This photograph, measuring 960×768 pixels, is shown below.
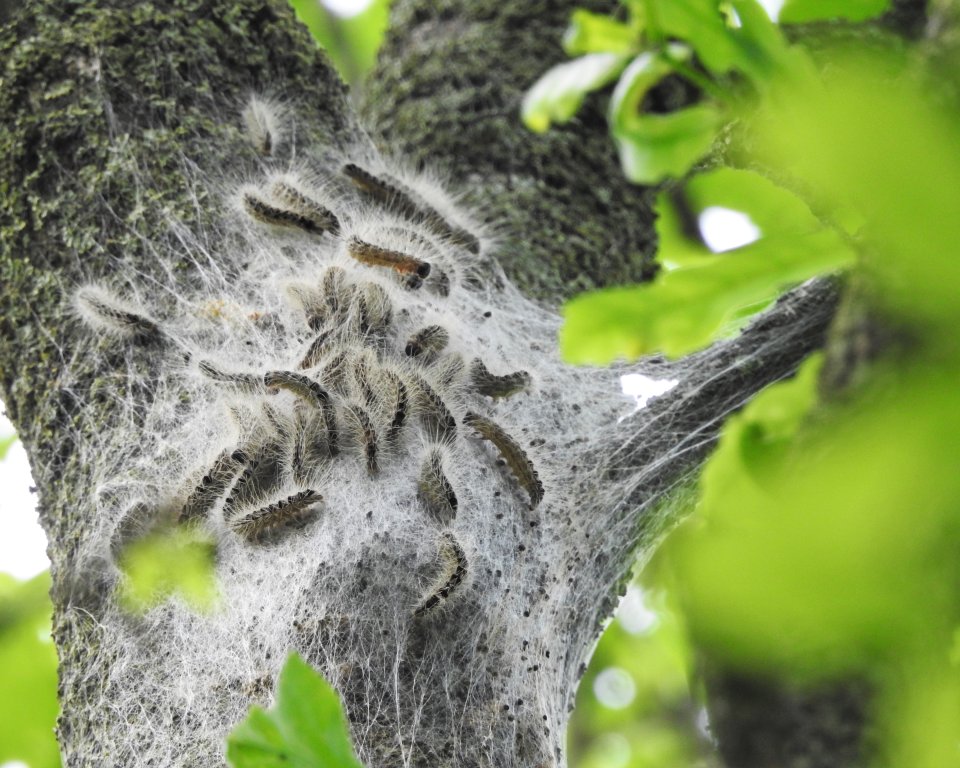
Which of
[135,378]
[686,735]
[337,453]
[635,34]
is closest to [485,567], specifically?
[337,453]

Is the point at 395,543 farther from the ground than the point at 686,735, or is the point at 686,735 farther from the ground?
the point at 395,543

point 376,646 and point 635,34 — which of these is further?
point 376,646

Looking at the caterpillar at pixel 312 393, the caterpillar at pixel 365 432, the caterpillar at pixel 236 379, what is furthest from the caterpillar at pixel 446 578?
the caterpillar at pixel 236 379

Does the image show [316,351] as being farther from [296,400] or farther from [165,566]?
[165,566]

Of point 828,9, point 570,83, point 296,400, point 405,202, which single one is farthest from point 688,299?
point 405,202

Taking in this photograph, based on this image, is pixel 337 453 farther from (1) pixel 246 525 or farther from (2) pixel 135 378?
(2) pixel 135 378

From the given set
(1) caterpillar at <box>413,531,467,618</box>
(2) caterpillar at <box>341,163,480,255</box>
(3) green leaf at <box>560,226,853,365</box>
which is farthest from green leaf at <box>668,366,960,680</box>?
(2) caterpillar at <box>341,163,480,255</box>

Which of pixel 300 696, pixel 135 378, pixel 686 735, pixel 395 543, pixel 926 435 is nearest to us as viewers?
pixel 926 435
